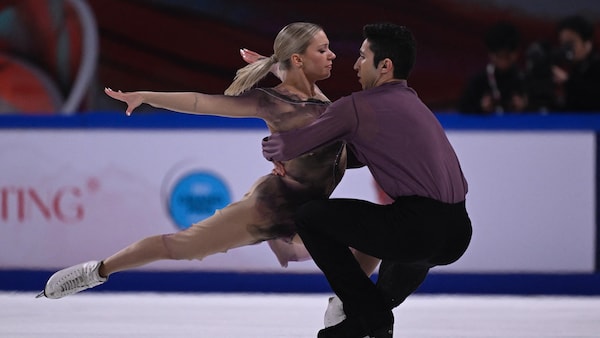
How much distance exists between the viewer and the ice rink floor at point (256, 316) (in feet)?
15.6

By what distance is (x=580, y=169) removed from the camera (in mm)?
6465

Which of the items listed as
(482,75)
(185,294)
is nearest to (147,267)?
(185,294)

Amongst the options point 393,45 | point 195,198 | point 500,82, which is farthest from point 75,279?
point 500,82

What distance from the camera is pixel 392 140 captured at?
383 cm

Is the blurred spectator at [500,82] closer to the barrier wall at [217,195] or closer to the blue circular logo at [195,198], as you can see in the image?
the barrier wall at [217,195]

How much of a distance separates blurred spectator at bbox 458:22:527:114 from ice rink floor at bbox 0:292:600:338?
4.20 feet

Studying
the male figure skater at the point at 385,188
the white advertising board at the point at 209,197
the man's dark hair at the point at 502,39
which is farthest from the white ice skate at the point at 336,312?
the man's dark hair at the point at 502,39

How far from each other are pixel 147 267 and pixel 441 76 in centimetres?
365

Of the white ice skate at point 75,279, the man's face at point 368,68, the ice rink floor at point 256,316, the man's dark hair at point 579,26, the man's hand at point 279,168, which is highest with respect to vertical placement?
the man's face at point 368,68

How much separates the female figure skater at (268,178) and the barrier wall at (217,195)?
7.42ft

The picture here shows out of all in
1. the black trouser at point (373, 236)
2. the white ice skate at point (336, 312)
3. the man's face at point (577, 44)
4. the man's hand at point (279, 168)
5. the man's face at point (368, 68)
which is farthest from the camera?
the man's face at point (577, 44)

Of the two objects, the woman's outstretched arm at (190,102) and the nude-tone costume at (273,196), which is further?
the nude-tone costume at (273,196)

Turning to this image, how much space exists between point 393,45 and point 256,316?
77.2 inches

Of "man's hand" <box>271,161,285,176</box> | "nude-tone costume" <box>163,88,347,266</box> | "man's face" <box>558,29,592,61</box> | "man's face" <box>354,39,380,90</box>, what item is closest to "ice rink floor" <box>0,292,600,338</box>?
"nude-tone costume" <box>163,88,347,266</box>
